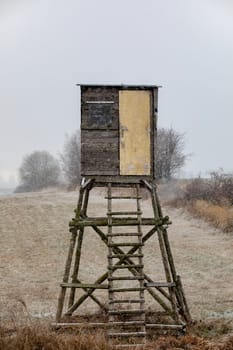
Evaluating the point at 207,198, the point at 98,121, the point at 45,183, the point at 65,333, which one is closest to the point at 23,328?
the point at 65,333

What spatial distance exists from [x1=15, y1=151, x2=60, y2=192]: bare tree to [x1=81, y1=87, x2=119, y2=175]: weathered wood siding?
295ft

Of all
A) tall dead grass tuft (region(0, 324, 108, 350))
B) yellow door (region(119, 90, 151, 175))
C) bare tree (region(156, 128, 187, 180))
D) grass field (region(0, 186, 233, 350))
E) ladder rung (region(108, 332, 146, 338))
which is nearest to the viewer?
tall dead grass tuft (region(0, 324, 108, 350))

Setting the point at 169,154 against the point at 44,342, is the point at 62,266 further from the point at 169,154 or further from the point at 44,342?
the point at 169,154

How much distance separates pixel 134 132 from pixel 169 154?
60.8 meters

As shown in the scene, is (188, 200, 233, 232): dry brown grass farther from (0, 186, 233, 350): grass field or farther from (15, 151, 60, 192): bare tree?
(15, 151, 60, 192): bare tree

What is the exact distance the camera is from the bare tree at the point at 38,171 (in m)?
106

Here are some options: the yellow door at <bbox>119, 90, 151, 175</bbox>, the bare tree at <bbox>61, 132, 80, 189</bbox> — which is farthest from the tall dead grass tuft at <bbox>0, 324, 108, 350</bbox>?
the bare tree at <bbox>61, 132, 80, 189</bbox>

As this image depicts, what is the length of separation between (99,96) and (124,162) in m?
1.81

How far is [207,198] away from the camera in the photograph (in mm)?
42625

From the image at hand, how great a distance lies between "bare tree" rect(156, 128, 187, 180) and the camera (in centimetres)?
7431

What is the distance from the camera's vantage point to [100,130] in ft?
48.4

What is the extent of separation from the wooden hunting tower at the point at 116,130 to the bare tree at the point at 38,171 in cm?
9006

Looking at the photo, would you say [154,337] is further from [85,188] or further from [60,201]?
[60,201]

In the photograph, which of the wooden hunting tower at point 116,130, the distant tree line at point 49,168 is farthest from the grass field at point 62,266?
the distant tree line at point 49,168
